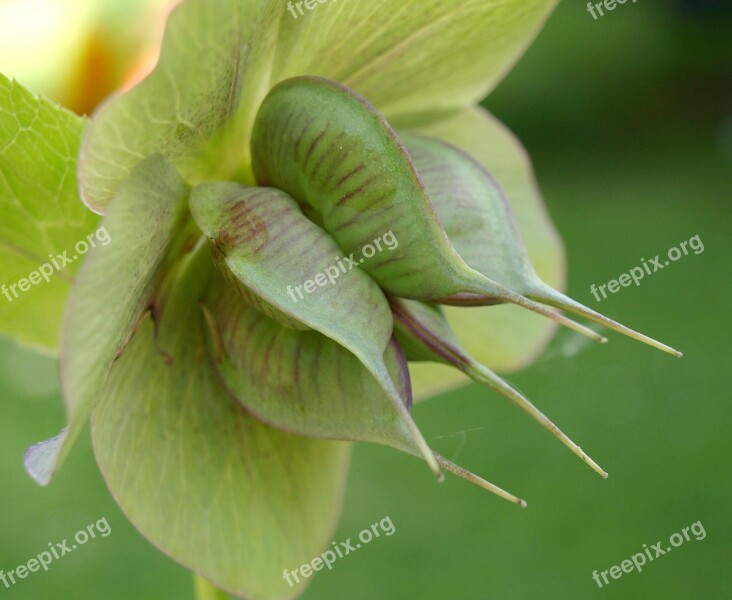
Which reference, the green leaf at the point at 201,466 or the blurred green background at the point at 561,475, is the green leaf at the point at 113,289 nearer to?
the green leaf at the point at 201,466

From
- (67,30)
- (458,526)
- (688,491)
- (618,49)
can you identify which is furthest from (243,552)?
(618,49)

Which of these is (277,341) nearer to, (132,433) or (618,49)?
(132,433)

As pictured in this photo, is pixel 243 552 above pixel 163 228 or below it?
below

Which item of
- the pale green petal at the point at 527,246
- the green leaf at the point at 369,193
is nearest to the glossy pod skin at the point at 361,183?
the green leaf at the point at 369,193

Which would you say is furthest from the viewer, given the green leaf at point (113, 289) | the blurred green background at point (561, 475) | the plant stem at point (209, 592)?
the blurred green background at point (561, 475)

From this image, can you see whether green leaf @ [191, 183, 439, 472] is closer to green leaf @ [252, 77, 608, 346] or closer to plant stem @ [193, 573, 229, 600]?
green leaf @ [252, 77, 608, 346]

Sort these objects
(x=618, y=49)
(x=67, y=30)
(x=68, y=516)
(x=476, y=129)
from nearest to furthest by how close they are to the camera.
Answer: (x=476, y=129), (x=67, y=30), (x=68, y=516), (x=618, y=49)

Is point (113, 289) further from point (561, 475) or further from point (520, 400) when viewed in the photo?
point (561, 475)

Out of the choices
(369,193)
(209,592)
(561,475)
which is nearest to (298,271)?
(369,193)
